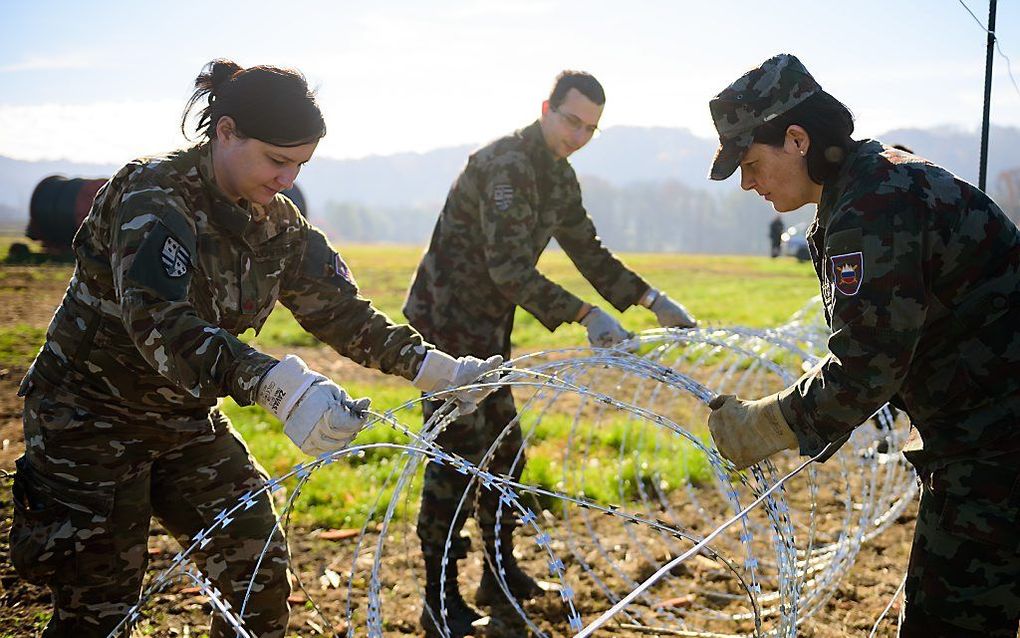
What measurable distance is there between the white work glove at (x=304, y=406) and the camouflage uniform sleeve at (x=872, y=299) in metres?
1.33

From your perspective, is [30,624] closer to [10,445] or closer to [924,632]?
[10,445]

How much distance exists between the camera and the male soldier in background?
3812mm

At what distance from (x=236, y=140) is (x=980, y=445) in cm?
239

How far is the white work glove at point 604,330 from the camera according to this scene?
3896 mm

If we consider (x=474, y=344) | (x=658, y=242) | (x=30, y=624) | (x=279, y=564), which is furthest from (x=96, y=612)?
(x=658, y=242)

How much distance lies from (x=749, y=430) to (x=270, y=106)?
1793 millimetres

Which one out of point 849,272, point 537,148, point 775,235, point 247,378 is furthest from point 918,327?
point 775,235

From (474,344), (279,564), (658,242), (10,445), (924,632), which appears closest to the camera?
(924,632)

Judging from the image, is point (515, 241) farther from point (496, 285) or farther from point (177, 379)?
point (177, 379)

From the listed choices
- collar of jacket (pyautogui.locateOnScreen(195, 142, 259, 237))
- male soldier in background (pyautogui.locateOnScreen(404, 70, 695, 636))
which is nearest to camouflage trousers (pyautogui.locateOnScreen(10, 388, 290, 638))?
collar of jacket (pyautogui.locateOnScreen(195, 142, 259, 237))

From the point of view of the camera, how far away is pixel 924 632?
2395 millimetres

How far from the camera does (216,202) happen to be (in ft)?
8.54

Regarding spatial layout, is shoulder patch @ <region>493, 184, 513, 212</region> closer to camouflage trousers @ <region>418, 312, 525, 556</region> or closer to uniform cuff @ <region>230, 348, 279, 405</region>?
camouflage trousers @ <region>418, 312, 525, 556</region>

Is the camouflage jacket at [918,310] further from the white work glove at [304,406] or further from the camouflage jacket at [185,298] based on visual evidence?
the camouflage jacket at [185,298]
